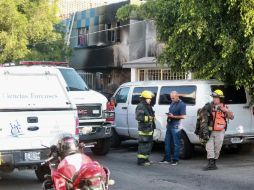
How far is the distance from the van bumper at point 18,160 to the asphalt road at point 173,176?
0.76 m

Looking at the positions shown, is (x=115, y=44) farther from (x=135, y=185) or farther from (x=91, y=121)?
(x=135, y=185)

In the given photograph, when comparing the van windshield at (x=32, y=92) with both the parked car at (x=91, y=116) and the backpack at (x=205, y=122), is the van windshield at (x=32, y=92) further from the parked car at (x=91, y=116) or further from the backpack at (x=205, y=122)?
the backpack at (x=205, y=122)

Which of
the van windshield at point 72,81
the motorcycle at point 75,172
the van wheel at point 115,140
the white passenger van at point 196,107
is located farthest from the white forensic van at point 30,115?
the van wheel at point 115,140

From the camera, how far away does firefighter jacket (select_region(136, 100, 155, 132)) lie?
1140 centimetres

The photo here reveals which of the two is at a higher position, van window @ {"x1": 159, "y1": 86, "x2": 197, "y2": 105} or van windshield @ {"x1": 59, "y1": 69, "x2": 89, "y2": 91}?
van windshield @ {"x1": 59, "y1": 69, "x2": 89, "y2": 91}

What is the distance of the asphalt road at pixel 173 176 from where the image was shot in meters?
9.23

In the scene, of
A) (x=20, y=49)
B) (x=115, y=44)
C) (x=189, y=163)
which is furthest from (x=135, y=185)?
(x=115, y=44)

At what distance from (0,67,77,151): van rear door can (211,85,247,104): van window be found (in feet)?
14.9

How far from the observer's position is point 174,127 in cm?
1184

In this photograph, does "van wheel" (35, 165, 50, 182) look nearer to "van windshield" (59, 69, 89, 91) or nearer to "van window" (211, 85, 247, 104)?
"van windshield" (59, 69, 89, 91)

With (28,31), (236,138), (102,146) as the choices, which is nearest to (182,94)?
(236,138)

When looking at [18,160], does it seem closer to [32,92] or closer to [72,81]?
[32,92]

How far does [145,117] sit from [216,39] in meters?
2.67

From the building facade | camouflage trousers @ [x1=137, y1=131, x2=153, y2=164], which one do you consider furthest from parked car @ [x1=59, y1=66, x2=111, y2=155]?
the building facade
